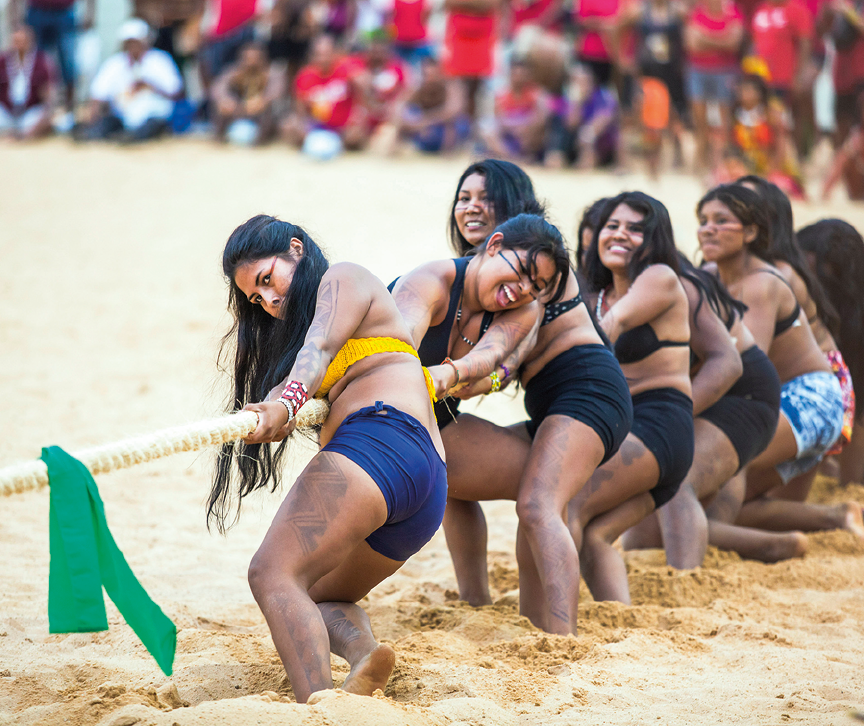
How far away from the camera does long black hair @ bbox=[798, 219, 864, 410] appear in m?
4.79

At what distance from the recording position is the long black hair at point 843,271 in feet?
15.7

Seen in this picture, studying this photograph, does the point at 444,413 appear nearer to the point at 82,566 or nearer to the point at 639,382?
the point at 639,382

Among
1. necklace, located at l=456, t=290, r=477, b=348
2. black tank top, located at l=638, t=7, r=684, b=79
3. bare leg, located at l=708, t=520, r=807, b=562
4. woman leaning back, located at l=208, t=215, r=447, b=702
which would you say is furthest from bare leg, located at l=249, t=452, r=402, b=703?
black tank top, located at l=638, t=7, r=684, b=79

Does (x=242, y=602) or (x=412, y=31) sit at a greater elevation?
(x=412, y=31)

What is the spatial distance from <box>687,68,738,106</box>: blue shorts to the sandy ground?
5.23 ft

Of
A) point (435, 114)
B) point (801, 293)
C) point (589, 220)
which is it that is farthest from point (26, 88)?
point (801, 293)

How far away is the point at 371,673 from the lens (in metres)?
2.29

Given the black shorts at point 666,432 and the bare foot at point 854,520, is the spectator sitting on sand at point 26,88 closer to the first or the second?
the black shorts at point 666,432

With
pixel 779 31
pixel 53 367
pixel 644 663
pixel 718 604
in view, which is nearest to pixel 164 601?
pixel 644 663

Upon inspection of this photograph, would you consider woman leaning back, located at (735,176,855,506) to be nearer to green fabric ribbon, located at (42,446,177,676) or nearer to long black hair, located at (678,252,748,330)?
long black hair, located at (678,252,748,330)

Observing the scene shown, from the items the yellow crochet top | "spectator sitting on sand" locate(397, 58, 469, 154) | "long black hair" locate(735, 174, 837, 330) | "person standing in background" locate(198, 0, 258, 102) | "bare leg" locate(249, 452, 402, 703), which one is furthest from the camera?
"person standing in background" locate(198, 0, 258, 102)

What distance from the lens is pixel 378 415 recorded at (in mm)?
2404

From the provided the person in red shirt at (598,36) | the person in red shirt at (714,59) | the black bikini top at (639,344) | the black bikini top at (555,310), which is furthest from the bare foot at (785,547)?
the person in red shirt at (598,36)

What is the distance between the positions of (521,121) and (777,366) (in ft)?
18.6
